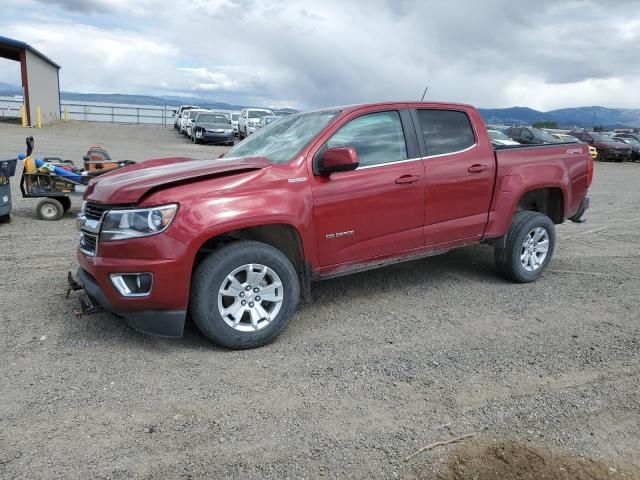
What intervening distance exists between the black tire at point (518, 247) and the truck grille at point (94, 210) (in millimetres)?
3874

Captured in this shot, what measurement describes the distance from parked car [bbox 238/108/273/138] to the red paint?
85.4 feet

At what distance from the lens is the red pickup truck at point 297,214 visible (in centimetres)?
388

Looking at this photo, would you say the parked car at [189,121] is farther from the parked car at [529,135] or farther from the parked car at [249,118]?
the parked car at [529,135]

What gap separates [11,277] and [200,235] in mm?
3027

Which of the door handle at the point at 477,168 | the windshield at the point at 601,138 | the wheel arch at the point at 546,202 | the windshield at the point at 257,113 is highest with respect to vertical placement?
the windshield at the point at 257,113

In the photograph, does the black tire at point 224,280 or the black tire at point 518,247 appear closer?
the black tire at point 224,280

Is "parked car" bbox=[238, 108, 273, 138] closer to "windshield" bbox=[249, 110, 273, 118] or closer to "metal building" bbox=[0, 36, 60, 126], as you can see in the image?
"windshield" bbox=[249, 110, 273, 118]

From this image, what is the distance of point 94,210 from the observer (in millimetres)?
4227

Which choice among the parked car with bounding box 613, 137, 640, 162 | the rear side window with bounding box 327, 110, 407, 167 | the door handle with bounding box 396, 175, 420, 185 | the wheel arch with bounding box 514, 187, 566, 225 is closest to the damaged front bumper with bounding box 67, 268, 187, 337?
the rear side window with bounding box 327, 110, 407, 167

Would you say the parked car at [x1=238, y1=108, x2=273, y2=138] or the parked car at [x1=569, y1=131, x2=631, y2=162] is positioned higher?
the parked car at [x1=238, y1=108, x2=273, y2=138]

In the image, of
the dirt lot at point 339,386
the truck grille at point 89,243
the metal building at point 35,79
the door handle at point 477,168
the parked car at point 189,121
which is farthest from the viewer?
the metal building at point 35,79

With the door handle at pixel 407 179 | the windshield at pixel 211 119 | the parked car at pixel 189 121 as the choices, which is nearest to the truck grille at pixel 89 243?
the door handle at pixel 407 179

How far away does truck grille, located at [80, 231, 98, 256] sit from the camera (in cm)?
408

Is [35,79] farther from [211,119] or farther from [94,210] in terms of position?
[94,210]
